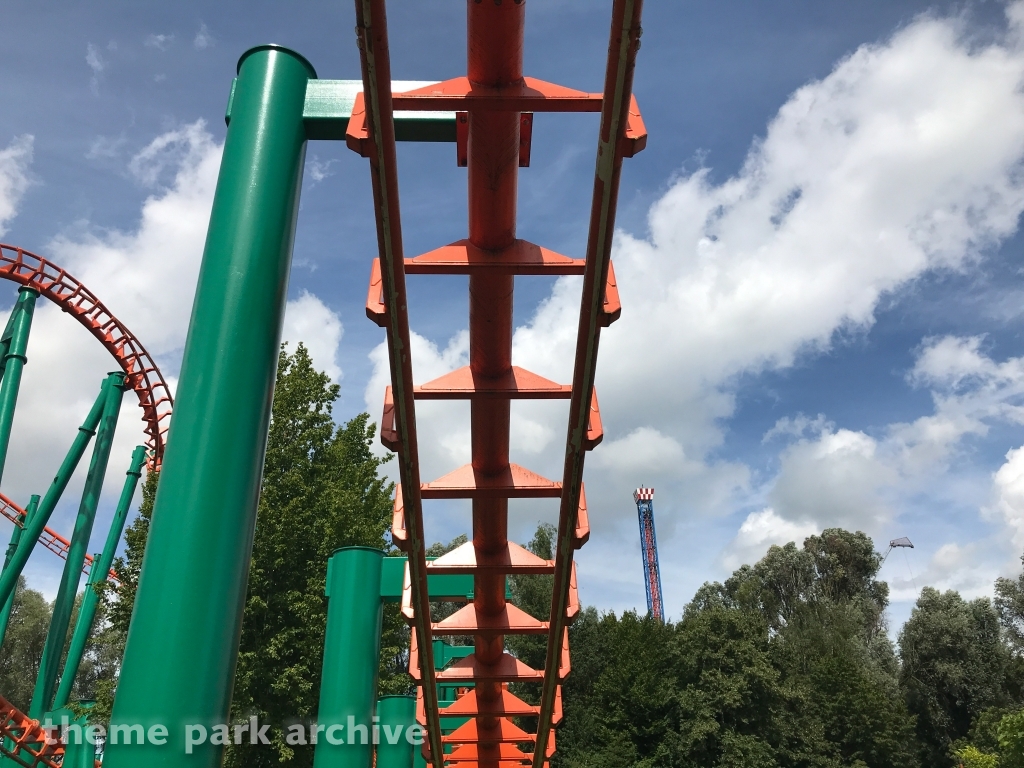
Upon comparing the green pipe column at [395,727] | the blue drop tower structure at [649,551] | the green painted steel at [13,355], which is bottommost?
the green pipe column at [395,727]

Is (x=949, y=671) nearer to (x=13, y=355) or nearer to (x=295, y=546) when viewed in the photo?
(x=295, y=546)

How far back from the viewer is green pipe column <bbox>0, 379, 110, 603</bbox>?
1277 cm

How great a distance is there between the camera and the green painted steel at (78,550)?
43.0ft

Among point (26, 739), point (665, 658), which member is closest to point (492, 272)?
point (26, 739)

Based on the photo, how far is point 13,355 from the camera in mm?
12773

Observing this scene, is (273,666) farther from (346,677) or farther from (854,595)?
(854,595)

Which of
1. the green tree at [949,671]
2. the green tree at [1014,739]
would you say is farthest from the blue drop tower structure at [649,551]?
the green tree at [1014,739]

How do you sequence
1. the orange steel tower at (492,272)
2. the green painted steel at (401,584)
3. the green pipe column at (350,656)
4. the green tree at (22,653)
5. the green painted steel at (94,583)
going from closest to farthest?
1. the orange steel tower at (492,272)
2. the green pipe column at (350,656)
3. the green painted steel at (401,584)
4. the green painted steel at (94,583)
5. the green tree at (22,653)

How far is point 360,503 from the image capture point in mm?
15617

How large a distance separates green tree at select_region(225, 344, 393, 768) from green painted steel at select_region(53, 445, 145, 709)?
352cm

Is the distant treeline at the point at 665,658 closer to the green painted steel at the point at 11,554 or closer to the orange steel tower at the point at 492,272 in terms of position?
the green painted steel at the point at 11,554

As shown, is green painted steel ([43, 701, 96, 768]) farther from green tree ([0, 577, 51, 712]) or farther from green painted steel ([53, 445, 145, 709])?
green tree ([0, 577, 51, 712])

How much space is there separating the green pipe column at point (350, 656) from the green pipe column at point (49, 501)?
8.27m

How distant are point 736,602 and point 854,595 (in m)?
7.24
